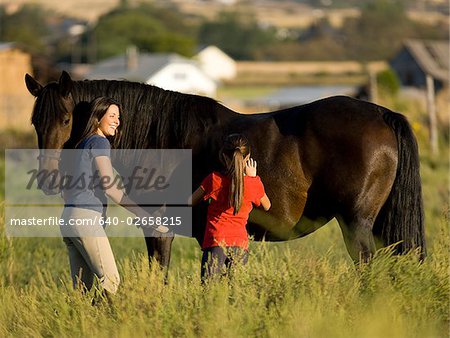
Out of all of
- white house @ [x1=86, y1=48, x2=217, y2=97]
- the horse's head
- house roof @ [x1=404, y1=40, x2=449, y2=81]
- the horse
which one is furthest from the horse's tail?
white house @ [x1=86, y1=48, x2=217, y2=97]

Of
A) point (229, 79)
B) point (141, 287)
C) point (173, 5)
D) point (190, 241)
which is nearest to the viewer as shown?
point (141, 287)

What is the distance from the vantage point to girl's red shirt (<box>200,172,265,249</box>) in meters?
6.70

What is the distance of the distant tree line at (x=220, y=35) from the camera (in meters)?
92.9

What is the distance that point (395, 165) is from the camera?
718 centimetres

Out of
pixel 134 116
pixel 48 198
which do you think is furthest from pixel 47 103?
pixel 48 198

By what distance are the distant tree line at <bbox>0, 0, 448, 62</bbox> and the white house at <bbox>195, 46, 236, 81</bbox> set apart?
7.73 feet

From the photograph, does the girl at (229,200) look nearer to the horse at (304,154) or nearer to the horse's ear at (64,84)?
the horse at (304,154)

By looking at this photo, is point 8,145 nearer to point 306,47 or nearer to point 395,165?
point 395,165

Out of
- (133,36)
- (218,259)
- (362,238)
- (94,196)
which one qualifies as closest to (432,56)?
(133,36)

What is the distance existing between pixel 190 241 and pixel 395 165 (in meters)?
4.37

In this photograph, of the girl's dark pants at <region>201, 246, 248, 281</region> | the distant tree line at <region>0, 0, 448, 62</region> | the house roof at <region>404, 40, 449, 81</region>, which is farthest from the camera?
the distant tree line at <region>0, 0, 448, 62</region>

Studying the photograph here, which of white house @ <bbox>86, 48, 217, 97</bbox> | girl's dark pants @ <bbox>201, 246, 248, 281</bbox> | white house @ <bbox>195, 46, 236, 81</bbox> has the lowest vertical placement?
white house @ <bbox>195, 46, 236, 81</bbox>

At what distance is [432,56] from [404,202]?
5302cm

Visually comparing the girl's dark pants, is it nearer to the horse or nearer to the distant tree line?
the horse
